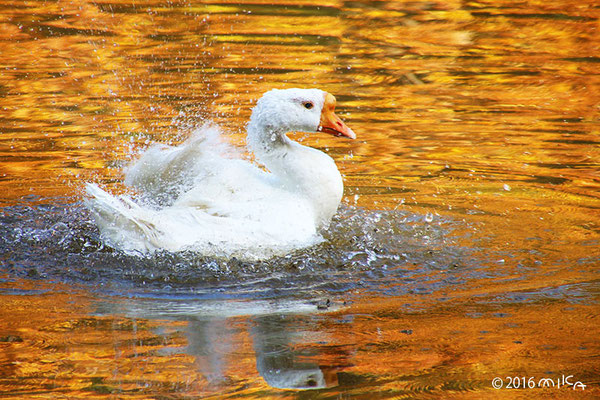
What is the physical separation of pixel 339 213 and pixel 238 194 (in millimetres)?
1282

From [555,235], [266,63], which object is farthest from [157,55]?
[555,235]

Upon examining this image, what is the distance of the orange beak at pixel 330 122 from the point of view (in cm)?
648

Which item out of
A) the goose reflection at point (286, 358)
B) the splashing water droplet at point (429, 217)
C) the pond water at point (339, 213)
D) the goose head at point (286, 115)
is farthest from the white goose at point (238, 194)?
the goose reflection at point (286, 358)

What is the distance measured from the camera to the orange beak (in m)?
6.48

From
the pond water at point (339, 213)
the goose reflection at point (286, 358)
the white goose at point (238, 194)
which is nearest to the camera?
the goose reflection at point (286, 358)

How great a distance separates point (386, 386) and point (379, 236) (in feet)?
8.44

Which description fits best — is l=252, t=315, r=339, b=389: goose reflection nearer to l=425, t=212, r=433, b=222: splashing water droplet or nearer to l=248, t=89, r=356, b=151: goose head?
l=248, t=89, r=356, b=151: goose head

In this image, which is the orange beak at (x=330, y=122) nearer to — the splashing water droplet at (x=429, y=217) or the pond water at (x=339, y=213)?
the pond water at (x=339, y=213)

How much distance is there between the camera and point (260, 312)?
194 inches

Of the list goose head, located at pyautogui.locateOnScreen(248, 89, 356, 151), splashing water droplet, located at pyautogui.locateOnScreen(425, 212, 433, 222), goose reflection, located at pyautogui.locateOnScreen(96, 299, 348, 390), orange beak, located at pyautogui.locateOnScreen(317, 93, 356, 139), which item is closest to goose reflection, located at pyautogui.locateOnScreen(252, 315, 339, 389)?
goose reflection, located at pyautogui.locateOnScreen(96, 299, 348, 390)

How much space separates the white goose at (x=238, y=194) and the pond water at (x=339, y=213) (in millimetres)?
149

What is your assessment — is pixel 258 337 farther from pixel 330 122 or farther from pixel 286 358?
pixel 330 122

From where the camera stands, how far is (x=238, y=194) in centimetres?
612

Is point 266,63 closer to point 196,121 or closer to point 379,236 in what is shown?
point 196,121
